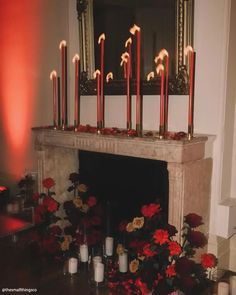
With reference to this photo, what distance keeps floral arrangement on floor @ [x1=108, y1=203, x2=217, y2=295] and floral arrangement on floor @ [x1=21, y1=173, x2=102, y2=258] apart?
1.59ft

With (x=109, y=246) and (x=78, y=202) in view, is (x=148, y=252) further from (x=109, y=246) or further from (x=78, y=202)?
(x=78, y=202)

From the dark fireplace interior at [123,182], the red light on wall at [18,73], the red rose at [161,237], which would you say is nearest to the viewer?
the red rose at [161,237]

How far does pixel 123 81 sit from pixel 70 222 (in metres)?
1.17

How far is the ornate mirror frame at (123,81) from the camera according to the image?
90.8 inches

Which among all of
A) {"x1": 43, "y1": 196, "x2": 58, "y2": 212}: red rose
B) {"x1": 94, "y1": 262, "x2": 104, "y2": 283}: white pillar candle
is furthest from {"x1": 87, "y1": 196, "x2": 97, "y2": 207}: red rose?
{"x1": 94, "y1": 262, "x2": 104, "y2": 283}: white pillar candle

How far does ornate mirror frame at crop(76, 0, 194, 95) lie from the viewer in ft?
7.57

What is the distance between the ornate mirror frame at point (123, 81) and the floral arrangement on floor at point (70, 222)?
2.48ft

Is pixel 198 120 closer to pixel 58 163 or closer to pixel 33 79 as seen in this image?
pixel 58 163

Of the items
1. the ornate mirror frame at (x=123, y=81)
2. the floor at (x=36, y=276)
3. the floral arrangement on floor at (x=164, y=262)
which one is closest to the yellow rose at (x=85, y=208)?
the floor at (x=36, y=276)

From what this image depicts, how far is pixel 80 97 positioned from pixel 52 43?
2.09 ft

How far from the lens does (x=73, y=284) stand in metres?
2.32

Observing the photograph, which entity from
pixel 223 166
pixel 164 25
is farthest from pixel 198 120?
pixel 164 25

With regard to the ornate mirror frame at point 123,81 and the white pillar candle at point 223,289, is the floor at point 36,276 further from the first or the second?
the ornate mirror frame at point 123,81

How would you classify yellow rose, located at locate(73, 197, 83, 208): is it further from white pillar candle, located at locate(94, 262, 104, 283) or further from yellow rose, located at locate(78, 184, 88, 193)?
white pillar candle, located at locate(94, 262, 104, 283)
